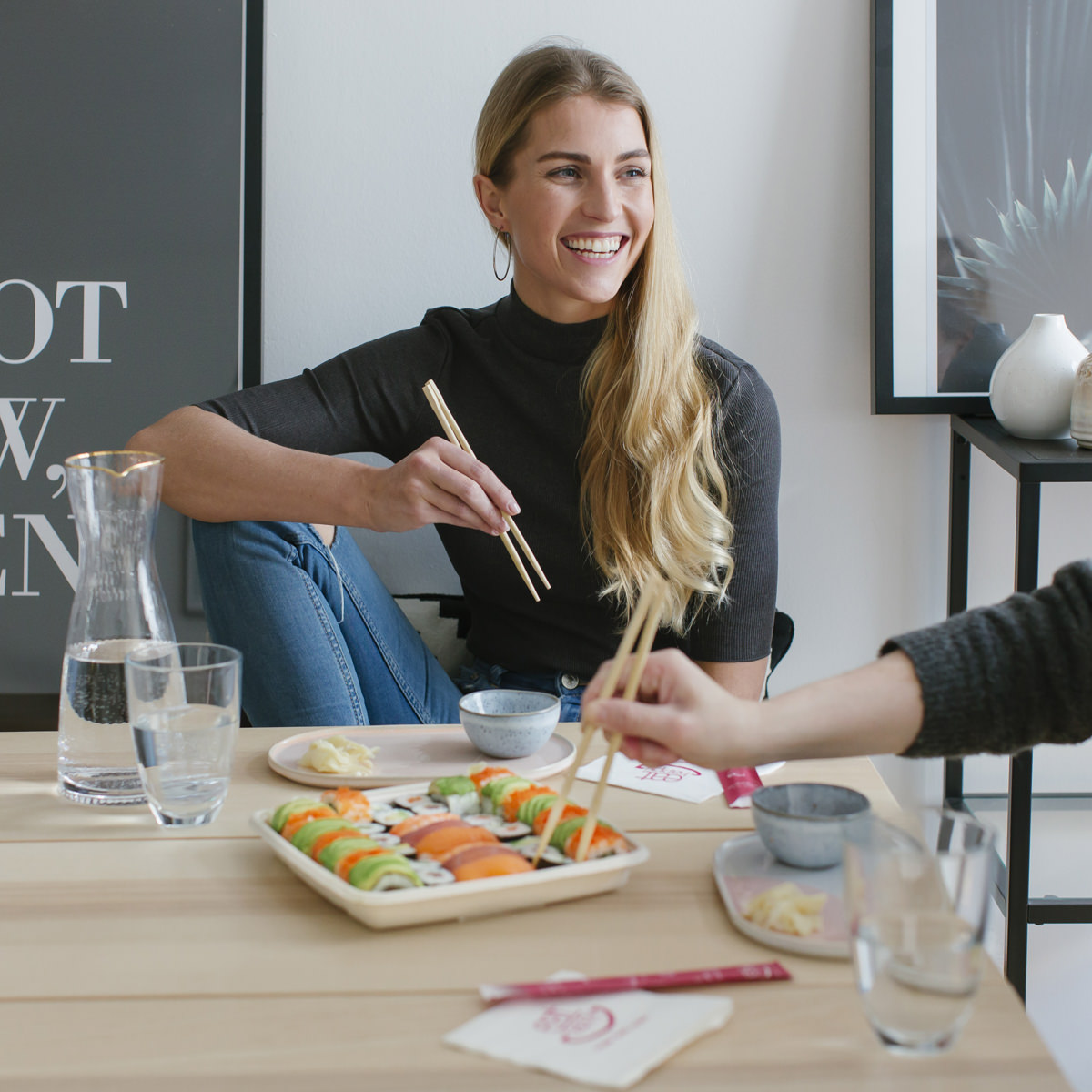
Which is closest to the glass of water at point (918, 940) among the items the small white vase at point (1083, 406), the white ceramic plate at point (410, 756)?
the white ceramic plate at point (410, 756)

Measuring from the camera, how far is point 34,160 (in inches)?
81.1

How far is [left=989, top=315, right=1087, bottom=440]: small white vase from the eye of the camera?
5.87 ft

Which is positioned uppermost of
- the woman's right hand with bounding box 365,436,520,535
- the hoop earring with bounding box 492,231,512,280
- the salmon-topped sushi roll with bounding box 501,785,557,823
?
the hoop earring with bounding box 492,231,512,280

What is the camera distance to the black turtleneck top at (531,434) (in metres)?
1.77

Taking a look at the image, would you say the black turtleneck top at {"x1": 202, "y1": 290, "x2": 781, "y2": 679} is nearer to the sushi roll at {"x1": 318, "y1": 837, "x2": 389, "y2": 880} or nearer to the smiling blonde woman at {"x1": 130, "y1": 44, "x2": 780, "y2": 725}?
the smiling blonde woman at {"x1": 130, "y1": 44, "x2": 780, "y2": 725}

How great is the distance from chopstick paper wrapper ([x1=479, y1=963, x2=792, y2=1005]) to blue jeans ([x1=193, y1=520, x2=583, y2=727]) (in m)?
0.93

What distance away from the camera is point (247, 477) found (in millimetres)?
1648

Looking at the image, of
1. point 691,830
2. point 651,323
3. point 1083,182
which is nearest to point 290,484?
point 651,323

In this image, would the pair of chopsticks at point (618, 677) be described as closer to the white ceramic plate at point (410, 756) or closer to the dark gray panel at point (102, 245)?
the white ceramic plate at point (410, 756)

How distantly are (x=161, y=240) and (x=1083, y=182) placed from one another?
162cm

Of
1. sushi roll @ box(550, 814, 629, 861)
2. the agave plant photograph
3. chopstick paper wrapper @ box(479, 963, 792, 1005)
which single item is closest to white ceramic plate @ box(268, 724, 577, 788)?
sushi roll @ box(550, 814, 629, 861)

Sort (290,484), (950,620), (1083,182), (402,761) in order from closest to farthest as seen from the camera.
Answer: (950,620), (402,761), (290,484), (1083,182)

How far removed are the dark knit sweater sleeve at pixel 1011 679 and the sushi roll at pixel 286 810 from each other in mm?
451

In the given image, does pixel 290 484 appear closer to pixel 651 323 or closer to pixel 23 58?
pixel 651 323
